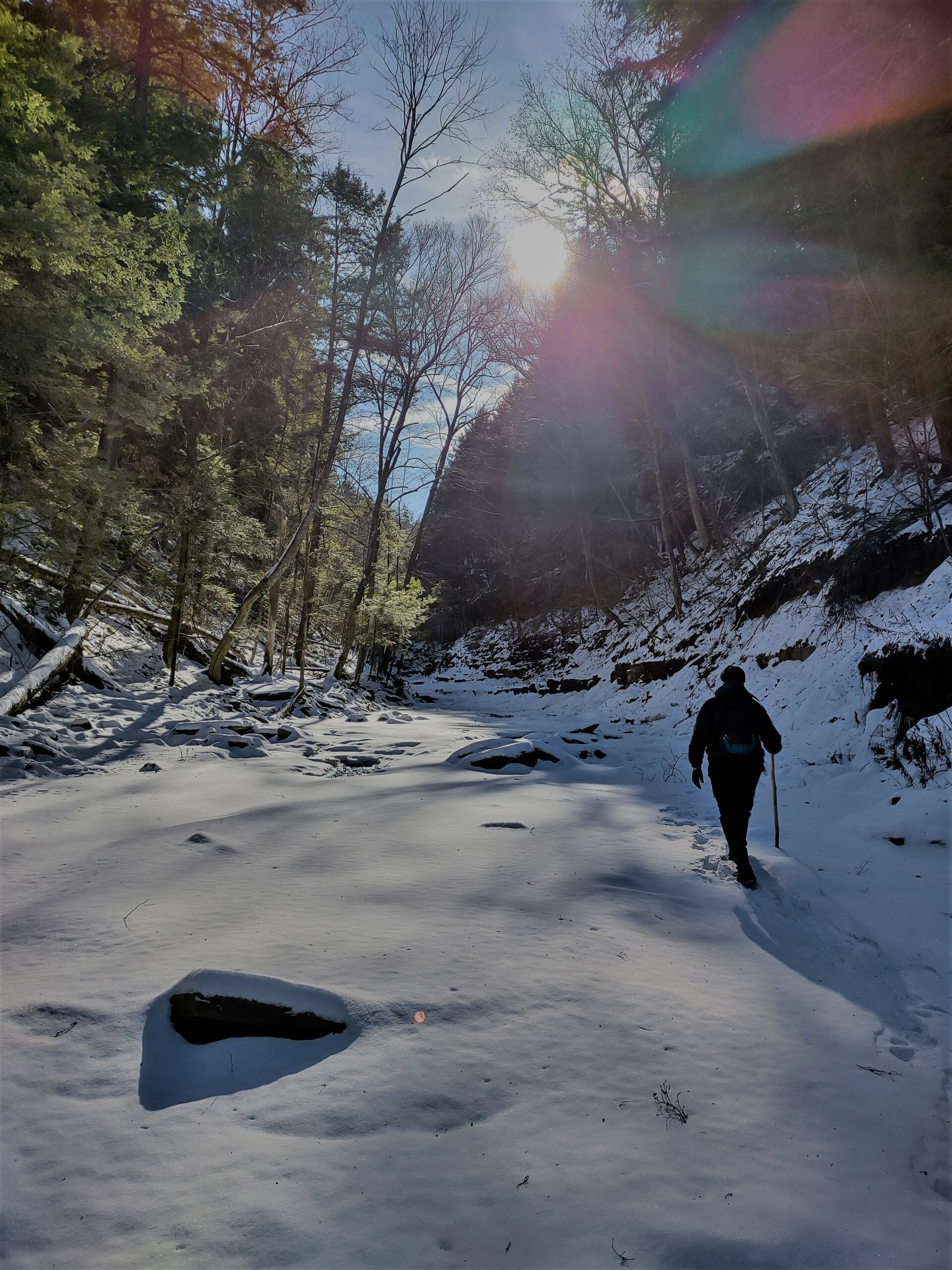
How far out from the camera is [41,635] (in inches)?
380

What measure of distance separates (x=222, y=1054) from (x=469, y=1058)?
3.51ft

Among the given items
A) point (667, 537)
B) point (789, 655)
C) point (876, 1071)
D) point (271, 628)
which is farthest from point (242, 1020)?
point (667, 537)

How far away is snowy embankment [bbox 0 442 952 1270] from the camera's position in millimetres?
1777

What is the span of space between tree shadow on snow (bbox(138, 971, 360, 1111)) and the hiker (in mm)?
3797

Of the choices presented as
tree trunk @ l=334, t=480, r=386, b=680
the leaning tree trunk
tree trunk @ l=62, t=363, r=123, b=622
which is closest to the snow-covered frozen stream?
tree trunk @ l=62, t=363, r=123, b=622

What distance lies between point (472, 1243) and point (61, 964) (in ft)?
8.02

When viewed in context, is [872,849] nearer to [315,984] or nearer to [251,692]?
[315,984]

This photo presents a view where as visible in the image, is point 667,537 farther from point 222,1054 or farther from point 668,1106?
point 222,1054

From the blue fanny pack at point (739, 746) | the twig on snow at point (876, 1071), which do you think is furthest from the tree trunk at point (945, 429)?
the twig on snow at point (876, 1071)

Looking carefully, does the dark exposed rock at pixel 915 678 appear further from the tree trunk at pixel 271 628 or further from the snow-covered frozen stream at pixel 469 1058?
the tree trunk at pixel 271 628

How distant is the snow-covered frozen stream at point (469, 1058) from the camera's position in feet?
5.78

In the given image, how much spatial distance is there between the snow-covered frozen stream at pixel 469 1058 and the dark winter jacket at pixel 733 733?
37.4 inches

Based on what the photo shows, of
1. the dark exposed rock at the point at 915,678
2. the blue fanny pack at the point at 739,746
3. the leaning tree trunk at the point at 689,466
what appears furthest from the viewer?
the leaning tree trunk at the point at 689,466

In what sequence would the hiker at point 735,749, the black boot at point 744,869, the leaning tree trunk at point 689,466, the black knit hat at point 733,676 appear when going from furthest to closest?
the leaning tree trunk at point 689,466 → the black knit hat at point 733,676 → the hiker at point 735,749 → the black boot at point 744,869
